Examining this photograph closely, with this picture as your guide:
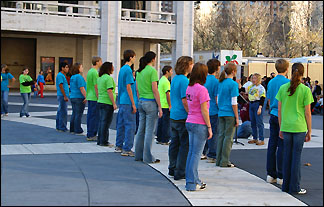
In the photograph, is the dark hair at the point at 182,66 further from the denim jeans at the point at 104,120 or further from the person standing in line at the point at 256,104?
the person standing in line at the point at 256,104

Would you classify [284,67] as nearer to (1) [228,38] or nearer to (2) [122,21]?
(2) [122,21]

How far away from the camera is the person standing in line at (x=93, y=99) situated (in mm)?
11359

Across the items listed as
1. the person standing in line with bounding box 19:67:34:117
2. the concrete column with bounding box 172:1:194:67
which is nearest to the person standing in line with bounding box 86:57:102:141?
the person standing in line with bounding box 19:67:34:117

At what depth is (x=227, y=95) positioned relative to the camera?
8586 millimetres

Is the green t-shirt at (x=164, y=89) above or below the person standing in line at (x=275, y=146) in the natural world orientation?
above

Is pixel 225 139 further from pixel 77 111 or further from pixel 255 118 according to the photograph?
pixel 77 111

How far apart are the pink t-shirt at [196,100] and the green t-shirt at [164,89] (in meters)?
3.74

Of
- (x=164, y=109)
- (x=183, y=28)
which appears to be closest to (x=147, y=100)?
(x=164, y=109)

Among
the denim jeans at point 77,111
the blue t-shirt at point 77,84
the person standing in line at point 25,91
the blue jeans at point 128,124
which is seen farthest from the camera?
the person standing in line at point 25,91

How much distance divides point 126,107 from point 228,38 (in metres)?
44.4

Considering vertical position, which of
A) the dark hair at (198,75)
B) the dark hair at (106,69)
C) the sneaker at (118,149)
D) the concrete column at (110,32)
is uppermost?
the concrete column at (110,32)

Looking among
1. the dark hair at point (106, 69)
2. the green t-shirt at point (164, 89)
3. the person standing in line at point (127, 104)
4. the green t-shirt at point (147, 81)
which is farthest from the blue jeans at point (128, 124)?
the green t-shirt at point (164, 89)

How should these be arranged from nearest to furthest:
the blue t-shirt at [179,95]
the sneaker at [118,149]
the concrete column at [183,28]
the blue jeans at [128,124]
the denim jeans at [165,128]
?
1. the blue t-shirt at [179,95]
2. the blue jeans at [128,124]
3. the sneaker at [118,149]
4. the denim jeans at [165,128]
5. the concrete column at [183,28]

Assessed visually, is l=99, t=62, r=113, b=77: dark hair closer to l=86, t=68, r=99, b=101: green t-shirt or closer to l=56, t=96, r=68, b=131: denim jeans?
l=86, t=68, r=99, b=101: green t-shirt
